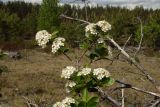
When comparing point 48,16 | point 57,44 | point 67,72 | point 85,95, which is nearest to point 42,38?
point 57,44

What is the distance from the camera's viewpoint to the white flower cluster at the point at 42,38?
222 centimetres

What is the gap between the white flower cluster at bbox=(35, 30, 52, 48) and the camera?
7.29 feet

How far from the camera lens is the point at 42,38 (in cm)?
226

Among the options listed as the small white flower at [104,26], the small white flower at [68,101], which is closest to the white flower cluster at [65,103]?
the small white flower at [68,101]

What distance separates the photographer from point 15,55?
4700 centimetres

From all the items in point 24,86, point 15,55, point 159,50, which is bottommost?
point 159,50

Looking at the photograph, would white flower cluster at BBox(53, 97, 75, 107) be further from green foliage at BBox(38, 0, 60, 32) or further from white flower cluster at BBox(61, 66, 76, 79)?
green foliage at BBox(38, 0, 60, 32)

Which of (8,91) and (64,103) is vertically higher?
(64,103)

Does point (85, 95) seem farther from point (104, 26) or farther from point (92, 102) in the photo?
point (104, 26)

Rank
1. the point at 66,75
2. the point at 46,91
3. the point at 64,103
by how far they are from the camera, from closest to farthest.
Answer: the point at 64,103, the point at 66,75, the point at 46,91

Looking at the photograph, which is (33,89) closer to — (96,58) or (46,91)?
(46,91)

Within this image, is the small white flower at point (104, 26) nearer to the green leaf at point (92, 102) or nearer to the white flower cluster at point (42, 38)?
A: the white flower cluster at point (42, 38)

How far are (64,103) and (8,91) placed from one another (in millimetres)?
20777

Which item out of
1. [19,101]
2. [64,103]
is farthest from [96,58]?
[19,101]
